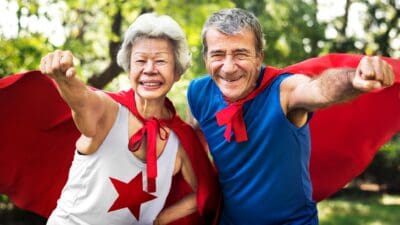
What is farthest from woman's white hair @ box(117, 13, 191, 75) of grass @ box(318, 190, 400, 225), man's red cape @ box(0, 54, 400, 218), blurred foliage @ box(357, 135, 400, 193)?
blurred foliage @ box(357, 135, 400, 193)

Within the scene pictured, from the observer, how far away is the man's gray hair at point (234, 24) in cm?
282

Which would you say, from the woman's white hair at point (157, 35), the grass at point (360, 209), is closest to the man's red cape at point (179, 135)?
the woman's white hair at point (157, 35)

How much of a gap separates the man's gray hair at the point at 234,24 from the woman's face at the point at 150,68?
0.83 ft

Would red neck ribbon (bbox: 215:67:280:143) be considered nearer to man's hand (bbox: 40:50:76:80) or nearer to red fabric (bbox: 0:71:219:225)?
red fabric (bbox: 0:71:219:225)

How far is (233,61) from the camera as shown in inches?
→ 111

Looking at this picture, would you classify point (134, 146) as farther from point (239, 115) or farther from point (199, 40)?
point (199, 40)

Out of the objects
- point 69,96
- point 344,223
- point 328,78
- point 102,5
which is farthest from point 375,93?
point 344,223

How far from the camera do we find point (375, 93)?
3.42m

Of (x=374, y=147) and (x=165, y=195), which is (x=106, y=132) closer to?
(x=165, y=195)

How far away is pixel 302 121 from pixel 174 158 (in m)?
0.68

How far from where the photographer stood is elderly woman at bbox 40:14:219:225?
2.74 m

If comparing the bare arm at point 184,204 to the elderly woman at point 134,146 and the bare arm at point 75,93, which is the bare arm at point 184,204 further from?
the bare arm at point 75,93

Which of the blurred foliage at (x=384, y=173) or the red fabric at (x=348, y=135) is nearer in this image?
the red fabric at (x=348, y=135)

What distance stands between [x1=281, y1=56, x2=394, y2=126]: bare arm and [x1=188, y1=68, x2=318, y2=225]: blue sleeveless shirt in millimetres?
61
